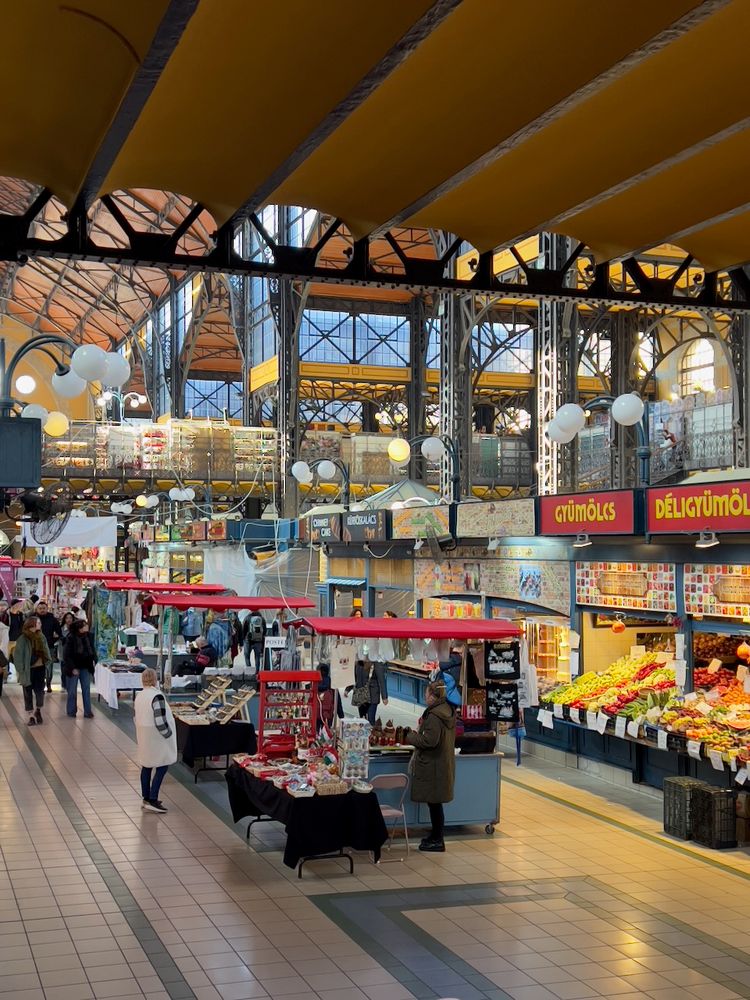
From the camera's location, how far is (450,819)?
35.7ft

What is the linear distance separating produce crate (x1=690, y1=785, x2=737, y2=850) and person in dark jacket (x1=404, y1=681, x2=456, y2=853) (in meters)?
2.33

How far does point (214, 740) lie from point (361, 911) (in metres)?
5.20

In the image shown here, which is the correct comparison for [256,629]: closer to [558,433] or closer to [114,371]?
[558,433]

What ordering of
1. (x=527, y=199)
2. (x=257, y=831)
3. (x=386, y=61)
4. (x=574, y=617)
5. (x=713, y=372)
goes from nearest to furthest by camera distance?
(x=386, y=61) → (x=527, y=199) → (x=257, y=831) → (x=574, y=617) → (x=713, y=372)

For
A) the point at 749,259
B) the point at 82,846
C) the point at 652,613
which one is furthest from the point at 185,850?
the point at 749,259

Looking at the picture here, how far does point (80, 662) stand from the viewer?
57.1 feet

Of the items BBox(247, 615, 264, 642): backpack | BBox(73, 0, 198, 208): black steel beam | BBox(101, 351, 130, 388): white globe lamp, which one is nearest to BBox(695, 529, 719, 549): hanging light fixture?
BBox(101, 351, 130, 388): white globe lamp

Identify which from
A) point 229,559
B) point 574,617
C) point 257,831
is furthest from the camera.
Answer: point 229,559

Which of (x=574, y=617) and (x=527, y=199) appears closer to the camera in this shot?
(x=527, y=199)

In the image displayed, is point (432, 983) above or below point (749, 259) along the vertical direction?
below

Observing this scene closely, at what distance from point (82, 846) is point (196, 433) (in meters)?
24.7

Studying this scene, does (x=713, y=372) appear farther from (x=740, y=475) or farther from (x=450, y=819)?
(x=450, y=819)

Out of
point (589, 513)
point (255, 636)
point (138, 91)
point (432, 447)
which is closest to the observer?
point (138, 91)

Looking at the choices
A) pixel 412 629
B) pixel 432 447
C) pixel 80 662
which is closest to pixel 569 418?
pixel 412 629
